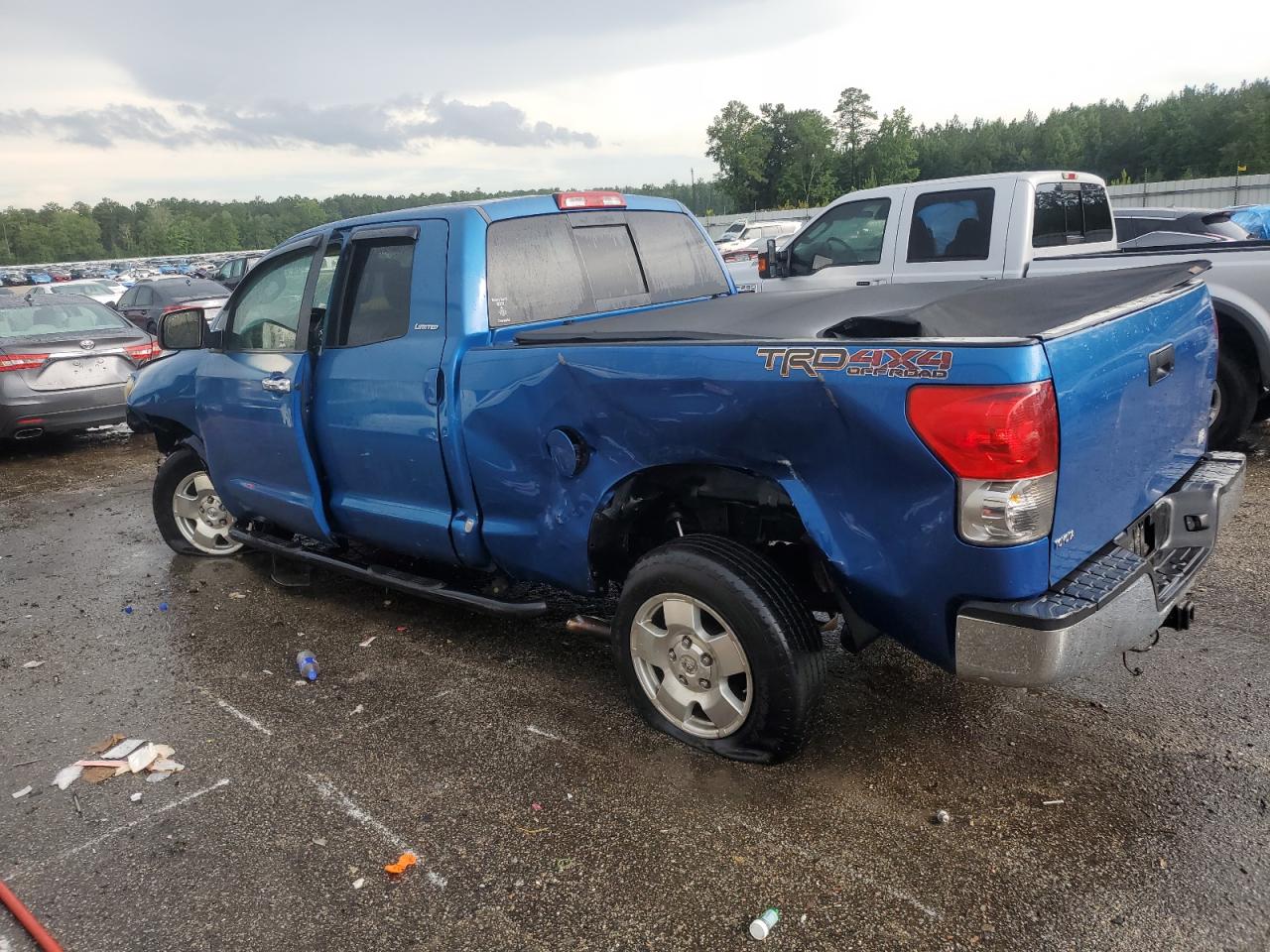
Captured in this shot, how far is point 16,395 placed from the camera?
8.90 meters

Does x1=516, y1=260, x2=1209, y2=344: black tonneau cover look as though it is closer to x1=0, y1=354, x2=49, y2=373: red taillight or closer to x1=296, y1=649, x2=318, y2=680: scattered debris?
x1=296, y1=649, x2=318, y2=680: scattered debris

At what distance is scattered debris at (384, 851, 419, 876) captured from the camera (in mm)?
2756

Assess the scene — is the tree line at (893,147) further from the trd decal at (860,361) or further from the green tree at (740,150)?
the trd decal at (860,361)

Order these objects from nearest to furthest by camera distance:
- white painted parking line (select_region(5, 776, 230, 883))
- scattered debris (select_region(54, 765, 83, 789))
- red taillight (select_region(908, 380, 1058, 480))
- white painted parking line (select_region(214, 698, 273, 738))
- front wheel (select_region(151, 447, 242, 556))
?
red taillight (select_region(908, 380, 1058, 480)), white painted parking line (select_region(5, 776, 230, 883)), scattered debris (select_region(54, 765, 83, 789)), white painted parking line (select_region(214, 698, 273, 738)), front wheel (select_region(151, 447, 242, 556))

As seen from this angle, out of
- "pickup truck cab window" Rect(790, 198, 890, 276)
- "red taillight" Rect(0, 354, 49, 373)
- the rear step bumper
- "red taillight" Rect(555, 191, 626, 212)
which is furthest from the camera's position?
"red taillight" Rect(0, 354, 49, 373)

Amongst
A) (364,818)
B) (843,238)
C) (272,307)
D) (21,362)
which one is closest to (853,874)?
(364,818)

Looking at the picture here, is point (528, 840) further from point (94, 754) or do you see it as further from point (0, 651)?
point (0, 651)

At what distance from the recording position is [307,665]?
4.16 metres

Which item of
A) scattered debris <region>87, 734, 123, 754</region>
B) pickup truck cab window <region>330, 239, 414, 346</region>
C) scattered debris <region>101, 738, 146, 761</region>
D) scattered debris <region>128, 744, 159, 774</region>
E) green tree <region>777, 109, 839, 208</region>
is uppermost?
green tree <region>777, 109, 839, 208</region>

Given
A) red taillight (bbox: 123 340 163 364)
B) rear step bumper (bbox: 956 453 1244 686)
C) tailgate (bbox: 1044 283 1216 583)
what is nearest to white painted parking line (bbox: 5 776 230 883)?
rear step bumper (bbox: 956 453 1244 686)

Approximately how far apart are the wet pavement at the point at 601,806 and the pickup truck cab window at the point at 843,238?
458cm

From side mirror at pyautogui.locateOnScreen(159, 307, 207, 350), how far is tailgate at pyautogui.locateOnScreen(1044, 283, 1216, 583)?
447cm

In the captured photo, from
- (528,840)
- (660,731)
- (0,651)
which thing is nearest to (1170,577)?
(660,731)

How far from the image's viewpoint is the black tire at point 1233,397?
20.8ft
